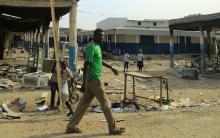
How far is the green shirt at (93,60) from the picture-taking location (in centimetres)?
859

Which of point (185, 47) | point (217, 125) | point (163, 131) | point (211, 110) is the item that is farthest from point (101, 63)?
point (185, 47)

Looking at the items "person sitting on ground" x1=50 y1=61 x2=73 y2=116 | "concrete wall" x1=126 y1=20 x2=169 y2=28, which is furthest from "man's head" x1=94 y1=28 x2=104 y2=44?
"concrete wall" x1=126 y1=20 x2=169 y2=28

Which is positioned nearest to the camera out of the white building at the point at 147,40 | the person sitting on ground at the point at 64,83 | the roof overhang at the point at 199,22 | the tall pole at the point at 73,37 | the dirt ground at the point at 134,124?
the dirt ground at the point at 134,124

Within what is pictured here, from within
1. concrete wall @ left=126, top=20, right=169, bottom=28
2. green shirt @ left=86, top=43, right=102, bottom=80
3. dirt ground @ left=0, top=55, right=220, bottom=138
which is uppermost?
concrete wall @ left=126, top=20, right=169, bottom=28

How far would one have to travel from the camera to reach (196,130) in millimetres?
9078

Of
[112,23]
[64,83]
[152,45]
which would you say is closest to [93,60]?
[64,83]

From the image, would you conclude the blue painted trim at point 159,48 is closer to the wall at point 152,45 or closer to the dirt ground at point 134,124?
the wall at point 152,45

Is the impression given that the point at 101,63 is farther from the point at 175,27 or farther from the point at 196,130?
the point at 175,27

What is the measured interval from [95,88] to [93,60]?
0.55 m

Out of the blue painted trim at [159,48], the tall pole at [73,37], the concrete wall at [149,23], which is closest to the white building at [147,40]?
the blue painted trim at [159,48]

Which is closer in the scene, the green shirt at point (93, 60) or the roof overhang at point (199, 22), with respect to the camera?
the green shirt at point (93, 60)

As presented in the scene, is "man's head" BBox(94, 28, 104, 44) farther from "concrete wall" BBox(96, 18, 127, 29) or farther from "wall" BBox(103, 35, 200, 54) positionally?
"concrete wall" BBox(96, 18, 127, 29)

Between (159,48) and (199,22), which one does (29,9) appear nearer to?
(199,22)

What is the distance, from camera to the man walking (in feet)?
28.0
